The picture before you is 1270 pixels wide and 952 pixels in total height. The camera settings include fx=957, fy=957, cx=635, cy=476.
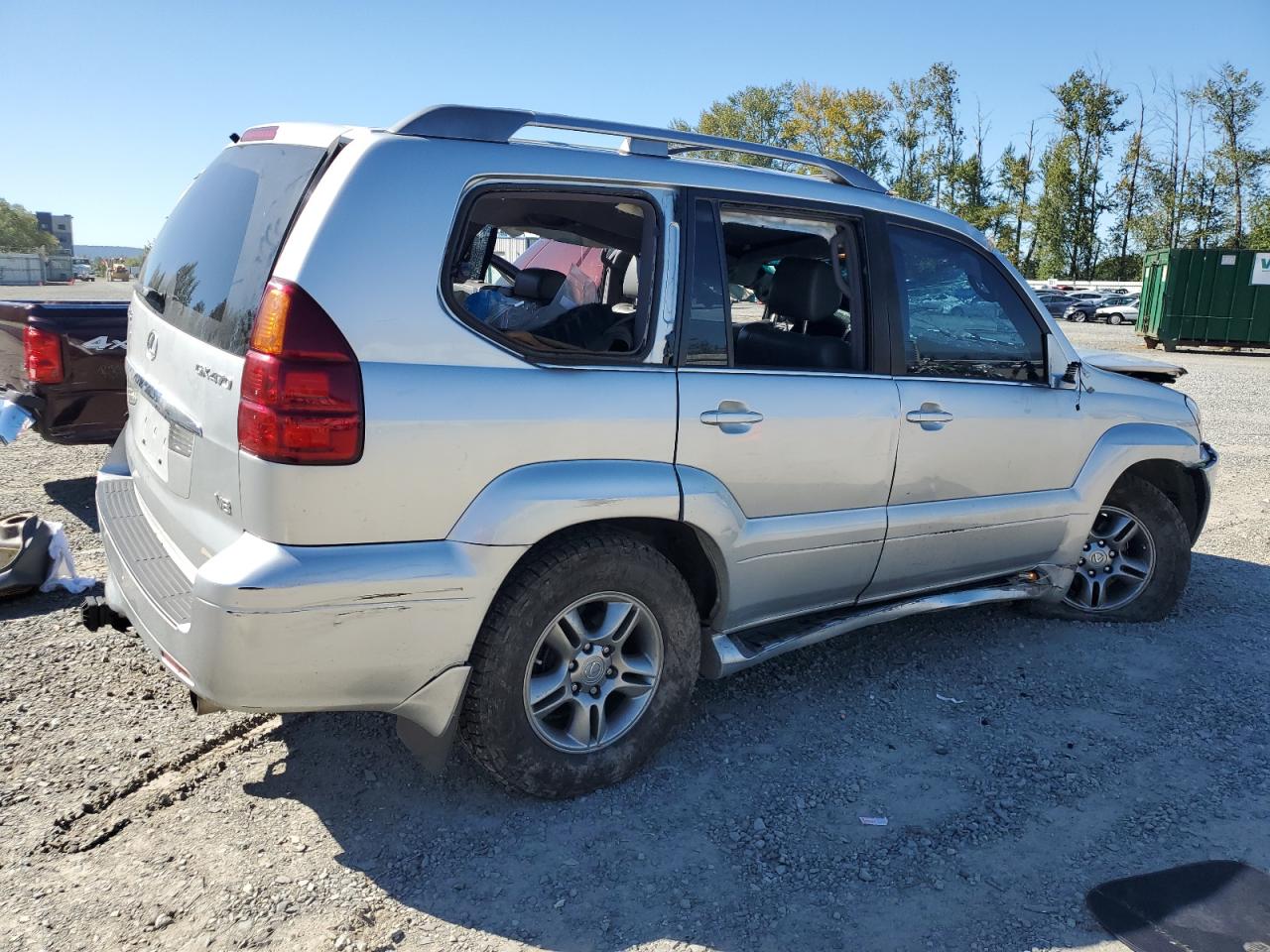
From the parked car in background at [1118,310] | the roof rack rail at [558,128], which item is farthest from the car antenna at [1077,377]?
the parked car in background at [1118,310]

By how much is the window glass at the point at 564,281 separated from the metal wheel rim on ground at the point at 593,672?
83 cm

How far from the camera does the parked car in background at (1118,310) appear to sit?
41531 mm

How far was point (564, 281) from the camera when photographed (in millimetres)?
3430

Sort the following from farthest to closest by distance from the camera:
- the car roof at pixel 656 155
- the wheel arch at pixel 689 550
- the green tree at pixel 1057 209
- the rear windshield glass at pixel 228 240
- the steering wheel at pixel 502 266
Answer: the green tree at pixel 1057 209
the steering wheel at pixel 502 266
the wheel arch at pixel 689 550
the car roof at pixel 656 155
the rear windshield glass at pixel 228 240

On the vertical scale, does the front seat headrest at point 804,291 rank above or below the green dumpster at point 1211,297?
below

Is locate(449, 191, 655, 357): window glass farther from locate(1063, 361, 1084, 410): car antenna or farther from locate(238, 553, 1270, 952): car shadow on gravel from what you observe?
locate(1063, 361, 1084, 410): car antenna

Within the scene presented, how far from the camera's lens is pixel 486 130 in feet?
9.21

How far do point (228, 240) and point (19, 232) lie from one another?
11029 centimetres

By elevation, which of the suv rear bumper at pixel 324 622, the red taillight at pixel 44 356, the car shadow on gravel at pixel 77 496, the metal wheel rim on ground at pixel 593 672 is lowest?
the car shadow on gravel at pixel 77 496

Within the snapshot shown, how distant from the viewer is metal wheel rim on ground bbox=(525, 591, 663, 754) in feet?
9.72

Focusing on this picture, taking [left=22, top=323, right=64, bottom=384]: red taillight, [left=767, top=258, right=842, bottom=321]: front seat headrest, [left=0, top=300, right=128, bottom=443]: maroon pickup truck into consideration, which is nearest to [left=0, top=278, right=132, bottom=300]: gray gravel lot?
[left=0, top=300, right=128, bottom=443]: maroon pickup truck

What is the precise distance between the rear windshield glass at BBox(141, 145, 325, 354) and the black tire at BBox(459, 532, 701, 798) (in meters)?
1.05

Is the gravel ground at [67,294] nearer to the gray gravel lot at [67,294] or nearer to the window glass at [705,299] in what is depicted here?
the gray gravel lot at [67,294]

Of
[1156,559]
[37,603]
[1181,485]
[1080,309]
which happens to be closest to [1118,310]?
[1080,309]
